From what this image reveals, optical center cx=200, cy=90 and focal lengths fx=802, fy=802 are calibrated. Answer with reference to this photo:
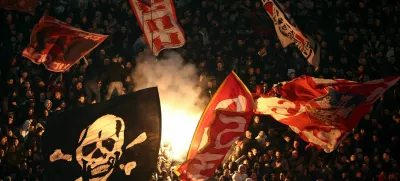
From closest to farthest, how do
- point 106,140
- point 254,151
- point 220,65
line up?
point 106,140 → point 254,151 → point 220,65

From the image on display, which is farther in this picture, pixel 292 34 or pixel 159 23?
pixel 159 23

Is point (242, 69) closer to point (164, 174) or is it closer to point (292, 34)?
point (292, 34)

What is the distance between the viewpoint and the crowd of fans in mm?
16031

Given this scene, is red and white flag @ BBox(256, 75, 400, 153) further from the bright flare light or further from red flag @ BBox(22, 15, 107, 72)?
red flag @ BBox(22, 15, 107, 72)

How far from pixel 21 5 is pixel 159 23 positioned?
5424 millimetres

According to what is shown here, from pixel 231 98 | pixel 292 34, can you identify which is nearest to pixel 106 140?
pixel 231 98

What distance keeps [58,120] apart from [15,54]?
911 cm

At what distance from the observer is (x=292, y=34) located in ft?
50.1

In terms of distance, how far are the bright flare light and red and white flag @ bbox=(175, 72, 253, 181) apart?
7.10ft

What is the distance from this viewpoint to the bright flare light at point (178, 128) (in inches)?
653

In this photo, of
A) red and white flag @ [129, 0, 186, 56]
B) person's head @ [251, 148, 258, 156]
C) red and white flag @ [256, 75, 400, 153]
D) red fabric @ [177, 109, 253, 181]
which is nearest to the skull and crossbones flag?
red fabric @ [177, 109, 253, 181]

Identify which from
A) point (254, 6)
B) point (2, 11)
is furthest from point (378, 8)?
point (2, 11)

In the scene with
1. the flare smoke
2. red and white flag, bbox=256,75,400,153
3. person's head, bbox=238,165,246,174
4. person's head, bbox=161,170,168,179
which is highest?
red and white flag, bbox=256,75,400,153

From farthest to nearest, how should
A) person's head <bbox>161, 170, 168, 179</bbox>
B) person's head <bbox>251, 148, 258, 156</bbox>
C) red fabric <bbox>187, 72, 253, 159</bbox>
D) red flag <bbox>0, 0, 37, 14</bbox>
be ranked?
red flag <bbox>0, 0, 37, 14</bbox>
person's head <bbox>251, 148, 258, 156</bbox>
person's head <bbox>161, 170, 168, 179</bbox>
red fabric <bbox>187, 72, 253, 159</bbox>
